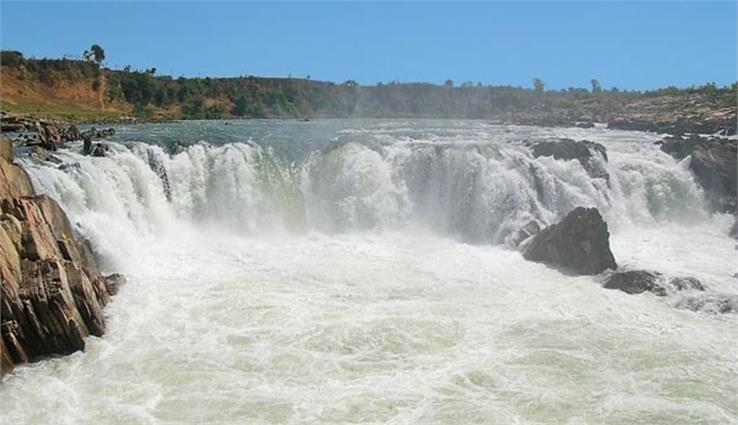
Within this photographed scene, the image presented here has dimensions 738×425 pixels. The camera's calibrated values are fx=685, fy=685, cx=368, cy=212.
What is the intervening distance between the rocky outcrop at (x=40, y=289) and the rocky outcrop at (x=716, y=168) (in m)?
22.3

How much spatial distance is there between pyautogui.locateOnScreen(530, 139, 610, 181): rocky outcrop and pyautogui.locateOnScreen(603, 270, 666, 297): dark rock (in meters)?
9.74

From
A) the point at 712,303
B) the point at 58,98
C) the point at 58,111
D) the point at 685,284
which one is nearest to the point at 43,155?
the point at 685,284

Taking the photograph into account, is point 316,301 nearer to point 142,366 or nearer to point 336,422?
point 142,366

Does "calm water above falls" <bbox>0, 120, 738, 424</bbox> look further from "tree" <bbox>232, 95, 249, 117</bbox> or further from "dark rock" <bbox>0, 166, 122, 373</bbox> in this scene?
"tree" <bbox>232, 95, 249, 117</bbox>

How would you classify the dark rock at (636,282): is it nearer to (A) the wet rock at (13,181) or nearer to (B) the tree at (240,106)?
(A) the wet rock at (13,181)

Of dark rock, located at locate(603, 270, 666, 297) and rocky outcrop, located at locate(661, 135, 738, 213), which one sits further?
rocky outcrop, located at locate(661, 135, 738, 213)

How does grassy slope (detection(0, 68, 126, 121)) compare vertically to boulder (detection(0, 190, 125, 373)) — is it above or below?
above

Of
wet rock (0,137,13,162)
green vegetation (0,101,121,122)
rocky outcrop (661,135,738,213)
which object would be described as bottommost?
rocky outcrop (661,135,738,213)

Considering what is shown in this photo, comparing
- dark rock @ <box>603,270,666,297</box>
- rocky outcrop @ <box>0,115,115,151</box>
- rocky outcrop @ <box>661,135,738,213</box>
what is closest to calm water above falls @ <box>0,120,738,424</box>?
dark rock @ <box>603,270,666,297</box>

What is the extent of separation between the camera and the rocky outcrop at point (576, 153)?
2542 centimetres

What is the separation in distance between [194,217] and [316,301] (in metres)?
8.56

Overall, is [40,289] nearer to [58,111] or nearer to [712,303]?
[712,303]

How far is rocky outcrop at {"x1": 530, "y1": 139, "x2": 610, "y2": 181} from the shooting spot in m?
25.4

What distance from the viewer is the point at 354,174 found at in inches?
941
